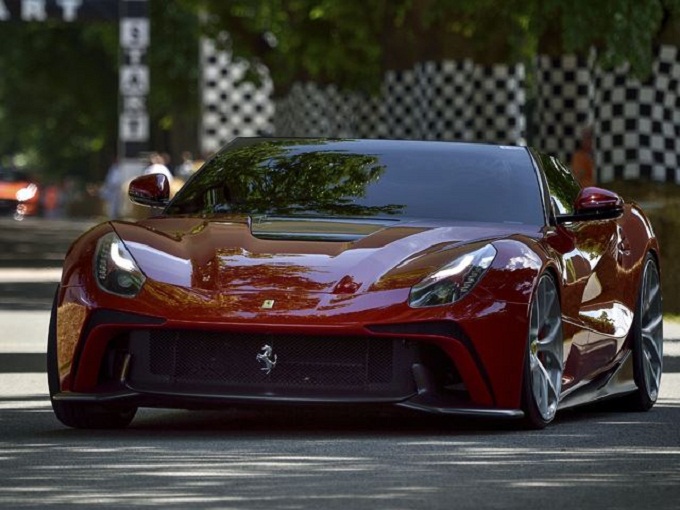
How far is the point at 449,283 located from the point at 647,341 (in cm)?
239

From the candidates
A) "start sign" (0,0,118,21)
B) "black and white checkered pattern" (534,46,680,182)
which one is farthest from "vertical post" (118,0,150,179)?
"black and white checkered pattern" (534,46,680,182)

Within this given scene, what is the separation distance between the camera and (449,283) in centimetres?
874

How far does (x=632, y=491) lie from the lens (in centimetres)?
716

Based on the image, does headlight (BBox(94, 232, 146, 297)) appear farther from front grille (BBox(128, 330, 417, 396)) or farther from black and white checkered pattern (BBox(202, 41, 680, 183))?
black and white checkered pattern (BBox(202, 41, 680, 183))

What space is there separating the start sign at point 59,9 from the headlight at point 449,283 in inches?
1368

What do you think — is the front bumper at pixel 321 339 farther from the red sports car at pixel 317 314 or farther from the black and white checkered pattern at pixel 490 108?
the black and white checkered pattern at pixel 490 108

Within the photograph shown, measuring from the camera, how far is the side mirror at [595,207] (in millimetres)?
9883

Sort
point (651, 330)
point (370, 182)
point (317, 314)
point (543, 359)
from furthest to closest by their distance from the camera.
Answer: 1. point (651, 330)
2. point (370, 182)
3. point (543, 359)
4. point (317, 314)

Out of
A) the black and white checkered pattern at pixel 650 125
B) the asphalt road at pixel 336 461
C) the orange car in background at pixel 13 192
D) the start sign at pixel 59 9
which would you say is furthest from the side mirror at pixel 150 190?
the orange car in background at pixel 13 192

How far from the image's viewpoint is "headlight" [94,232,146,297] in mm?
8812

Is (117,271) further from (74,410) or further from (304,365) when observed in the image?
(304,365)

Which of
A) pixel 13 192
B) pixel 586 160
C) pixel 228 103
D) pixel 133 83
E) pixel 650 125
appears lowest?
pixel 13 192

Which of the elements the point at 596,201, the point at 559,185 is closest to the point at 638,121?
the point at 559,185

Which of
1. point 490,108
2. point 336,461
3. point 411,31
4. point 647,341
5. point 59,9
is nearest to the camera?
point 336,461
